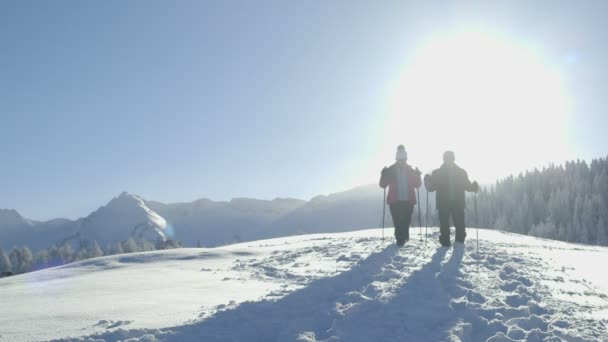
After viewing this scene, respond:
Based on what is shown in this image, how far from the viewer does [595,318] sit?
557 centimetres

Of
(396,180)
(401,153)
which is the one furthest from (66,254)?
(401,153)

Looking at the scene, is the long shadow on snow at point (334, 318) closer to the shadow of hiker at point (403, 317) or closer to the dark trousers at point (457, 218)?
the shadow of hiker at point (403, 317)

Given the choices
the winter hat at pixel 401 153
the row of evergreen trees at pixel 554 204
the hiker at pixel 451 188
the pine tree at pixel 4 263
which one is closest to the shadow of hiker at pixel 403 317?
the hiker at pixel 451 188

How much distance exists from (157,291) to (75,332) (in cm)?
245

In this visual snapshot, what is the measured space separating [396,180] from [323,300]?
725cm

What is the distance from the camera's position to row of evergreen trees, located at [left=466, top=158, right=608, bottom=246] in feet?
279

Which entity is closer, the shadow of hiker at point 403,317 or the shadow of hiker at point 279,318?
the shadow of hiker at point 279,318

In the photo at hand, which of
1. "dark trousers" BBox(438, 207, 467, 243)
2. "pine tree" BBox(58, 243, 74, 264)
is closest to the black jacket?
"dark trousers" BBox(438, 207, 467, 243)

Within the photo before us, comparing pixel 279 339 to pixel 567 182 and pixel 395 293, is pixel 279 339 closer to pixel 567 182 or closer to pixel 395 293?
pixel 395 293

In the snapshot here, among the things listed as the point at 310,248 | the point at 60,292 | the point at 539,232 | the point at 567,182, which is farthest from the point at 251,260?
the point at 567,182

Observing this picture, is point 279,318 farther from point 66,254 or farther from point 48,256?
point 48,256

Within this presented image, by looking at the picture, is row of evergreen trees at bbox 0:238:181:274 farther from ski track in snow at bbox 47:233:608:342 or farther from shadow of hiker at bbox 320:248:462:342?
shadow of hiker at bbox 320:248:462:342

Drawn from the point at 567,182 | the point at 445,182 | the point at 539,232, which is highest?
the point at 567,182

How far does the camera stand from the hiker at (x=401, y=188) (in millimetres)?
12672
